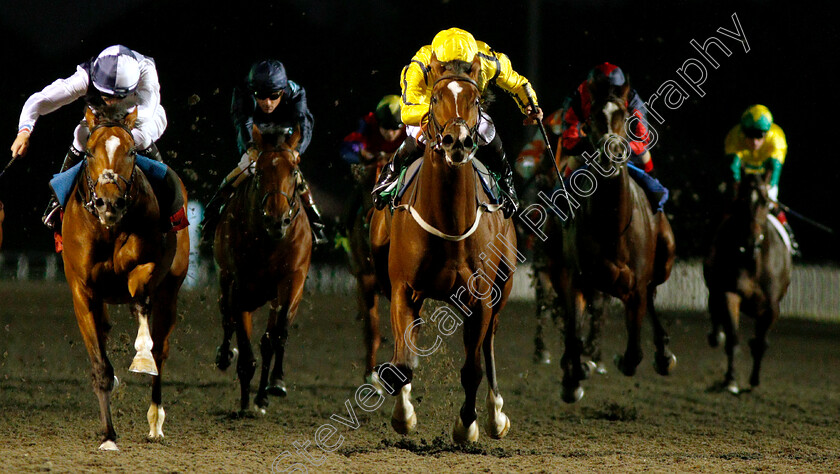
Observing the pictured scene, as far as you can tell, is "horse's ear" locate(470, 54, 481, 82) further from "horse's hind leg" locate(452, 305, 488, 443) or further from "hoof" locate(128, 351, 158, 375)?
"hoof" locate(128, 351, 158, 375)

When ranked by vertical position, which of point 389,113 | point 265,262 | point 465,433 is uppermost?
point 389,113

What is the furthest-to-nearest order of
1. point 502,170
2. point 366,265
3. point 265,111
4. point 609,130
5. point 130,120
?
point 366,265 → point 265,111 → point 609,130 → point 502,170 → point 130,120

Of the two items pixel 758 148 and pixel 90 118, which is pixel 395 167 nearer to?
pixel 90 118

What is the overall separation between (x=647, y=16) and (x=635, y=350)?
22.9m

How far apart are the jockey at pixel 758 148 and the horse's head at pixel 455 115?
16.9 feet

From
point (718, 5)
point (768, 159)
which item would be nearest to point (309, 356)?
point (768, 159)

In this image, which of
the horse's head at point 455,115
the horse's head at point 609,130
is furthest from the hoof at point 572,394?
the horse's head at point 455,115

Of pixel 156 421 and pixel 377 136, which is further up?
pixel 377 136

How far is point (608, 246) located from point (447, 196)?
6.99 ft

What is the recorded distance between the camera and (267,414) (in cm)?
759

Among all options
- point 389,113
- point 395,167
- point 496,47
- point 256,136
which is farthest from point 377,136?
point 496,47

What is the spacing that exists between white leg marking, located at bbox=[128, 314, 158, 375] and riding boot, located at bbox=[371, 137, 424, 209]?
1.62 metres

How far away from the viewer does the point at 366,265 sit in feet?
27.5

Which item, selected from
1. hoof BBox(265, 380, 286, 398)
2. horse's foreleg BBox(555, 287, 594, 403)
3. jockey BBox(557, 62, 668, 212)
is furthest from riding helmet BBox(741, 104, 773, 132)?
hoof BBox(265, 380, 286, 398)
